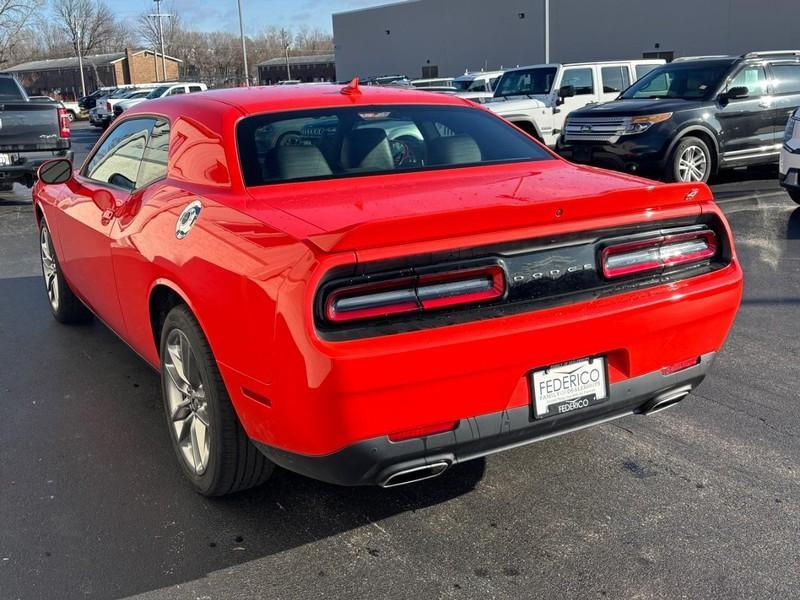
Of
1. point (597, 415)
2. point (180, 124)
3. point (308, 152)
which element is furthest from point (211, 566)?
point (180, 124)

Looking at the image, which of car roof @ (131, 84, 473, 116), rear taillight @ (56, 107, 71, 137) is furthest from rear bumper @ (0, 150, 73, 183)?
car roof @ (131, 84, 473, 116)

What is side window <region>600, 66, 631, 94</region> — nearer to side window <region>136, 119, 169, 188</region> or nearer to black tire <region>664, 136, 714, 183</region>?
black tire <region>664, 136, 714, 183</region>

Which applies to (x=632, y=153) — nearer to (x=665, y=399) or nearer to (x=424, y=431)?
(x=665, y=399)

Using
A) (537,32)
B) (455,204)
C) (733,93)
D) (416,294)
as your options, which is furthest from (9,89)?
(537,32)

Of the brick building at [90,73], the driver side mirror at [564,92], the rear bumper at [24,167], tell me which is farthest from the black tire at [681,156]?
the brick building at [90,73]

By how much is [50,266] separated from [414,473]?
419 centimetres

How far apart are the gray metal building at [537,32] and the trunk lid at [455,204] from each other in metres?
35.7

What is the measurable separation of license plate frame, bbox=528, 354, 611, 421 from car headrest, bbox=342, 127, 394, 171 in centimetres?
138

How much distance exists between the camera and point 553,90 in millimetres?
16078

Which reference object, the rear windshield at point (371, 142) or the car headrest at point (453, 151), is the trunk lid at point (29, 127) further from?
the car headrest at point (453, 151)

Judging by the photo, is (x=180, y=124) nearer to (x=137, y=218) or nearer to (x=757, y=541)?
(x=137, y=218)

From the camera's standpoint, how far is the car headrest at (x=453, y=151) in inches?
156

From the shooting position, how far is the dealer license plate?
2846 mm

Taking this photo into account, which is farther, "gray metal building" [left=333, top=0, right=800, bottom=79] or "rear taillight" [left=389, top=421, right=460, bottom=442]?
"gray metal building" [left=333, top=0, right=800, bottom=79]
